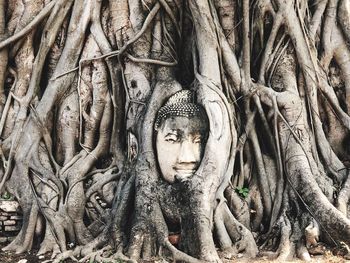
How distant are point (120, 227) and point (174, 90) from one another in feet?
4.35

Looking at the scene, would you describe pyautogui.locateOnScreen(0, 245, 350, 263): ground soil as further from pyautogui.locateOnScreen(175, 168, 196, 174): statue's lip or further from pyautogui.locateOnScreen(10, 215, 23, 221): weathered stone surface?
pyautogui.locateOnScreen(175, 168, 196, 174): statue's lip

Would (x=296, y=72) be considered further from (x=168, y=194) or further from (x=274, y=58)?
(x=168, y=194)

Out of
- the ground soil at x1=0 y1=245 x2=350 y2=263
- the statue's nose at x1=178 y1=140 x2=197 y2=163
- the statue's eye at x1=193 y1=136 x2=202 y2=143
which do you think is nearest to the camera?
the ground soil at x1=0 y1=245 x2=350 y2=263

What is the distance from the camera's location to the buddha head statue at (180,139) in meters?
3.91

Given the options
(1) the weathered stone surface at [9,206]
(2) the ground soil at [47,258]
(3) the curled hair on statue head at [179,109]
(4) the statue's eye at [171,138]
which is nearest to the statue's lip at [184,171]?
(4) the statue's eye at [171,138]

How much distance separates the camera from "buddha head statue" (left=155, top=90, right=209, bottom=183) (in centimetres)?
391

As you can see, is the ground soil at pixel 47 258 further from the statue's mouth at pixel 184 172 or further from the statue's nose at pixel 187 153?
the statue's nose at pixel 187 153

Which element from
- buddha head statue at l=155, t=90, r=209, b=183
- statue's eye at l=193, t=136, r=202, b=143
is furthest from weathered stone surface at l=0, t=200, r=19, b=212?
statue's eye at l=193, t=136, r=202, b=143

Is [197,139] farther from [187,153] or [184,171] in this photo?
[184,171]

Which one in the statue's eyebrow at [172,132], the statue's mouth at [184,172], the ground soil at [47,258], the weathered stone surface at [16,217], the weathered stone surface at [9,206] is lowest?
the ground soil at [47,258]

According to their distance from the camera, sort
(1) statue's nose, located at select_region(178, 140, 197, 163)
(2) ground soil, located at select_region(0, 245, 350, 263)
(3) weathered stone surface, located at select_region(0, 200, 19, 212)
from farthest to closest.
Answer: (3) weathered stone surface, located at select_region(0, 200, 19, 212)
(1) statue's nose, located at select_region(178, 140, 197, 163)
(2) ground soil, located at select_region(0, 245, 350, 263)

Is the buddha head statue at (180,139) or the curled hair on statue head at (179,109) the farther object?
the curled hair on statue head at (179,109)

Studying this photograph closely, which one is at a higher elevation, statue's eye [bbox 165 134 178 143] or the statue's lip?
statue's eye [bbox 165 134 178 143]

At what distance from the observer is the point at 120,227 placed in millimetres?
3844
